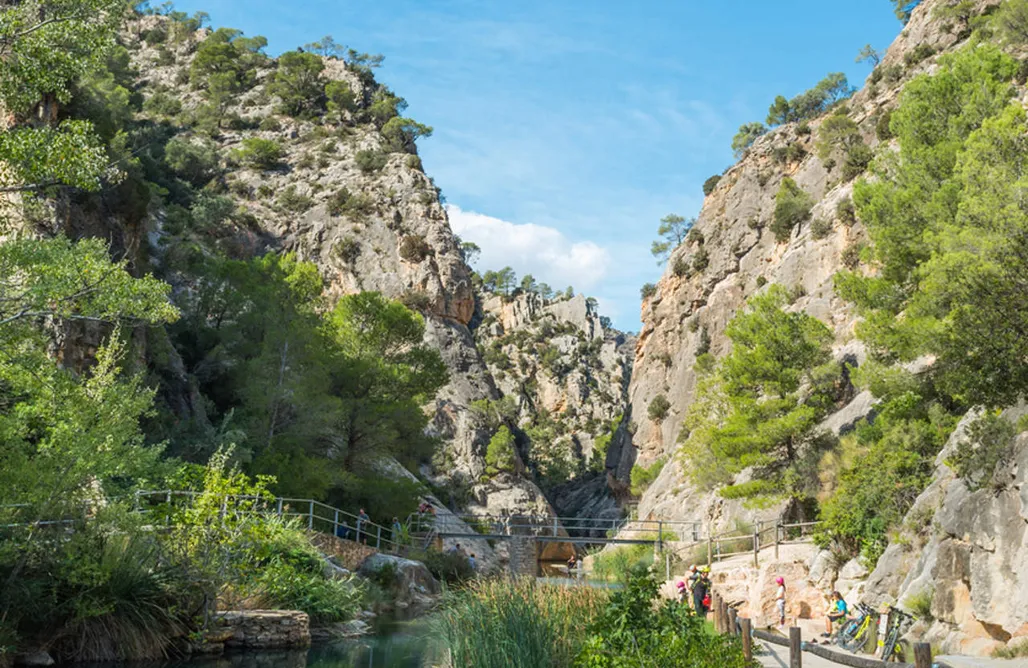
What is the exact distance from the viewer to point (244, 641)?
15047 millimetres

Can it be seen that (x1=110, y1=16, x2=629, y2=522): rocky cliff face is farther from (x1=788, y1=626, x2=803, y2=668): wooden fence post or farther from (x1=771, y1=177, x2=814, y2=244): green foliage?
(x1=788, y1=626, x2=803, y2=668): wooden fence post

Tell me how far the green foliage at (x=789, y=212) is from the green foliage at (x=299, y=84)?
46.1m

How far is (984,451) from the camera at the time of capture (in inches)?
639

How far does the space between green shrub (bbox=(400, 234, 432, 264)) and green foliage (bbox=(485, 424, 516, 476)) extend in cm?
1455

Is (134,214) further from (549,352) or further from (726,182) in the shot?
(549,352)

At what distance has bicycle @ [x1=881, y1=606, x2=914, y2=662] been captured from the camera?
511 inches

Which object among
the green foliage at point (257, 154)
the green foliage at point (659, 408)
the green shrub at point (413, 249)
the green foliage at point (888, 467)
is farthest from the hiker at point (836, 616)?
the green foliage at point (257, 154)

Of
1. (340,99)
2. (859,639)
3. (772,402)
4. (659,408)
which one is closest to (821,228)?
(772,402)

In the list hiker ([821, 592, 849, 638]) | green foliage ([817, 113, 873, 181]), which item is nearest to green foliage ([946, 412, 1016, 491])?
hiker ([821, 592, 849, 638])

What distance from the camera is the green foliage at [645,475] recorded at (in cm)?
5452

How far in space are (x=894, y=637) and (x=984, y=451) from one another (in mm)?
5250

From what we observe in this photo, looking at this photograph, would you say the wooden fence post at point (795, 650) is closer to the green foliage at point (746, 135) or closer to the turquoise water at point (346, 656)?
the turquoise water at point (346, 656)

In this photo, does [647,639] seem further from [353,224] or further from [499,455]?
[353,224]

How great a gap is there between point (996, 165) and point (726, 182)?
45800 millimetres
